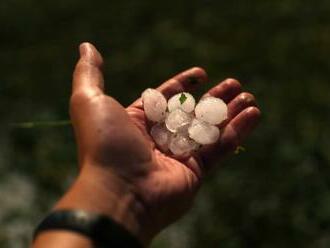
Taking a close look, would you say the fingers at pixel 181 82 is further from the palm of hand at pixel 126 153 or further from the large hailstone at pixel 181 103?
the palm of hand at pixel 126 153

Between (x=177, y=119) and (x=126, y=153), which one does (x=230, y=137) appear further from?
(x=126, y=153)

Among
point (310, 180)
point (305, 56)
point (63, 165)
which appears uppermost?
point (305, 56)

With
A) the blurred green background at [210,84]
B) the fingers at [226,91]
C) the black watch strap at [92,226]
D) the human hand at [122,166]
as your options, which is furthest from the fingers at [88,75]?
the blurred green background at [210,84]

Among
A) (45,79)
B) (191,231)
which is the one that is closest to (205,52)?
(45,79)

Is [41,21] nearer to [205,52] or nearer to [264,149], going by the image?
[205,52]

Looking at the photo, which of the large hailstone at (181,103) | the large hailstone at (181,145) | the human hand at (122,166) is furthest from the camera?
the large hailstone at (181,103)

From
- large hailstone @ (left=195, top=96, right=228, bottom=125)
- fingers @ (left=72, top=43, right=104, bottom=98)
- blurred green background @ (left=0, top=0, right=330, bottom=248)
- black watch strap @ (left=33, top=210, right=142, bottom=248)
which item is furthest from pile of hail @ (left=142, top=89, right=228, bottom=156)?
blurred green background @ (left=0, top=0, right=330, bottom=248)
